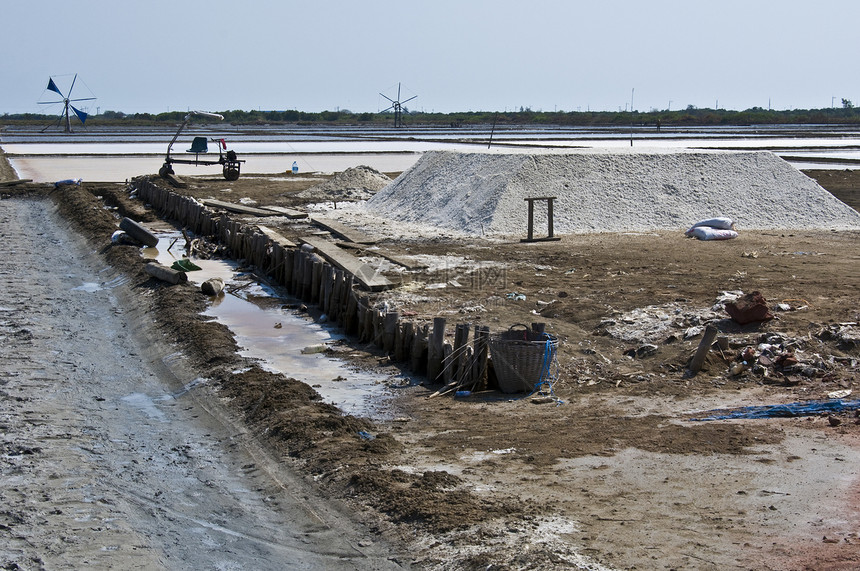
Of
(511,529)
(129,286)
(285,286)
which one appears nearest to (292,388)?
(511,529)

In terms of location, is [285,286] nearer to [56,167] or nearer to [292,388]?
[292,388]

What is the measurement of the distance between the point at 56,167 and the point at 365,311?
118 feet

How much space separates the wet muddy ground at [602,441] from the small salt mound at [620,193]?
22.8 feet

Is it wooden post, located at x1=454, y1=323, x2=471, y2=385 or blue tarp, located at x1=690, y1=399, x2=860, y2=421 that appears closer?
blue tarp, located at x1=690, y1=399, x2=860, y2=421

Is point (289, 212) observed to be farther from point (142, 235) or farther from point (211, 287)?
point (211, 287)

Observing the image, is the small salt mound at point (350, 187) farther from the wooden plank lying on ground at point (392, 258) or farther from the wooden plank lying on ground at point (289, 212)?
the wooden plank lying on ground at point (392, 258)

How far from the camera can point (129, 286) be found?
16.7 meters

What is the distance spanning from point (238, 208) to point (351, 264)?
9.98 metres

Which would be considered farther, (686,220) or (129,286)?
(686,220)

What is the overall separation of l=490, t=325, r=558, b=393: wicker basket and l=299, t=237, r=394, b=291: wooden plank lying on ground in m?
5.14

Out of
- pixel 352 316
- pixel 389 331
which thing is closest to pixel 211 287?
pixel 352 316

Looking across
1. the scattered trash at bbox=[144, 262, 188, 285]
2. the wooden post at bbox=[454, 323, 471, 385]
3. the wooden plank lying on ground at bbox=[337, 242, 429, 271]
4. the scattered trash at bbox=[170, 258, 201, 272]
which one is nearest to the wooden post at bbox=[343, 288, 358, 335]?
the wooden post at bbox=[454, 323, 471, 385]

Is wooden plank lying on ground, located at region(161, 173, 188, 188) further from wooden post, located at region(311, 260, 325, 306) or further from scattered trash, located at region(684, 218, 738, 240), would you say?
wooden post, located at region(311, 260, 325, 306)

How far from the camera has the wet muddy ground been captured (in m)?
6.04
